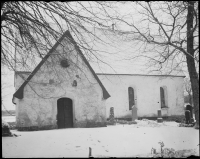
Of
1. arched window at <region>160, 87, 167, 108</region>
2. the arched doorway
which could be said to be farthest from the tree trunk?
arched window at <region>160, 87, 167, 108</region>

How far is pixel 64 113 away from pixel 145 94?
9.47 m

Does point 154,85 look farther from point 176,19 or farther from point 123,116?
point 176,19

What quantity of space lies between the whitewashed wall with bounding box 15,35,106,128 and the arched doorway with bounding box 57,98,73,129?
333mm

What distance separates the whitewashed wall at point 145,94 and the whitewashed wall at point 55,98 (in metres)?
4.99

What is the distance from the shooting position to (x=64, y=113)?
12484mm

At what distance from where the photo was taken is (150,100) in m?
19.4

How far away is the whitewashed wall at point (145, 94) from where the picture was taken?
18.2 m

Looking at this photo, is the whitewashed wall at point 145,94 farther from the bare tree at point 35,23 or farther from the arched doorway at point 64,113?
the bare tree at point 35,23

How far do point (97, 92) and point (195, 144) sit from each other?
22.8 ft

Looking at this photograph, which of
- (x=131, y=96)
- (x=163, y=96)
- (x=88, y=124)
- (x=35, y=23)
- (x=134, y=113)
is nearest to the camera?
(x=35, y=23)

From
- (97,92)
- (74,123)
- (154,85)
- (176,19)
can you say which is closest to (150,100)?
(154,85)

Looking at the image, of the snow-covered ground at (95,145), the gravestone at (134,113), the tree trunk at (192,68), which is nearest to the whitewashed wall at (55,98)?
the snow-covered ground at (95,145)

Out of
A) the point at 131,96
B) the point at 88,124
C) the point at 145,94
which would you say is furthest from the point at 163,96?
the point at 88,124

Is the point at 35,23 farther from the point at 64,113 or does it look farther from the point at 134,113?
the point at 134,113
